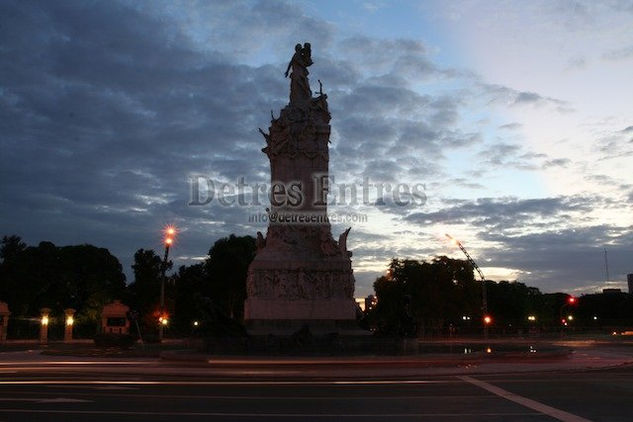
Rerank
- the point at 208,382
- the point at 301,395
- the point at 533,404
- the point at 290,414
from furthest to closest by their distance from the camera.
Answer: the point at 208,382 < the point at 301,395 < the point at 533,404 < the point at 290,414

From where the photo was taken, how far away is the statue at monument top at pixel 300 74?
41250 millimetres

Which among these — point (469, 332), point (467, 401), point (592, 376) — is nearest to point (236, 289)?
point (469, 332)

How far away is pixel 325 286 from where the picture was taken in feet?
120

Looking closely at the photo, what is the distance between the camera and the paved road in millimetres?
A: 13203

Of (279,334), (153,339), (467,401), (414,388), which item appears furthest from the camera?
(153,339)

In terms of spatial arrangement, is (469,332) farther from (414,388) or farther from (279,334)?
(414,388)

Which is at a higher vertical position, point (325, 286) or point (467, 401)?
point (325, 286)

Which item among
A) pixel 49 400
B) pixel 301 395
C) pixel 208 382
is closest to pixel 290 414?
pixel 301 395

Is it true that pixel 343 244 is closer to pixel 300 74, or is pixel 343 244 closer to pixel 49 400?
pixel 300 74

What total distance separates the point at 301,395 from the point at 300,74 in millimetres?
28000

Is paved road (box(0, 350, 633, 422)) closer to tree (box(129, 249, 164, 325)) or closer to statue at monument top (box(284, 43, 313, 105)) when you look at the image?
statue at monument top (box(284, 43, 313, 105))

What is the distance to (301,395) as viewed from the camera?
55.8 feet

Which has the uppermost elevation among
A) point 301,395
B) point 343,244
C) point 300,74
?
point 300,74

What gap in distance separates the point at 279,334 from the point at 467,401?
1983 cm
